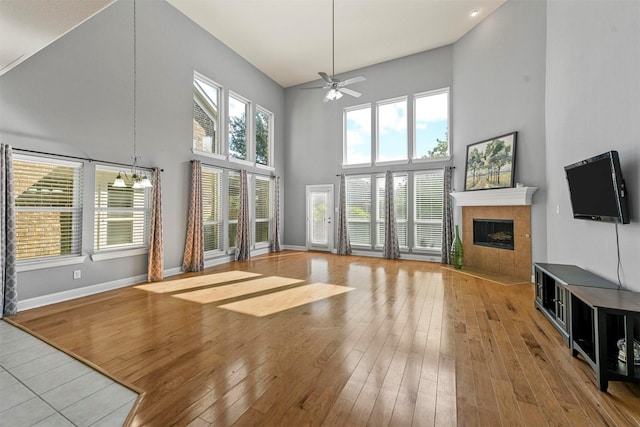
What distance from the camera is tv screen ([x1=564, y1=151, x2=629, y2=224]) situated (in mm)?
2488

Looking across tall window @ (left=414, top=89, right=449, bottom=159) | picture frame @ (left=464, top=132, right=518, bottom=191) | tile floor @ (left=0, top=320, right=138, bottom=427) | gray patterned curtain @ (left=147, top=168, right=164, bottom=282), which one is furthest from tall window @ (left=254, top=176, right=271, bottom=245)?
tile floor @ (left=0, top=320, right=138, bottom=427)

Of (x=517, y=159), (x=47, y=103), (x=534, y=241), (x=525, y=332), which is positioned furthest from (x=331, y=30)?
(x=525, y=332)

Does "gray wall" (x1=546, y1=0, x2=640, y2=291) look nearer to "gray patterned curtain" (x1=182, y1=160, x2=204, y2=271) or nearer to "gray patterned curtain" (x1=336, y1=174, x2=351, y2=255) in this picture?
"gray patterned curtain" (x1=336, y1=174, x2=351, y2=255)

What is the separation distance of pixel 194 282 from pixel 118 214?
1724 millimetres

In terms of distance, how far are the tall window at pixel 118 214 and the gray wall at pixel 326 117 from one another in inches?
178

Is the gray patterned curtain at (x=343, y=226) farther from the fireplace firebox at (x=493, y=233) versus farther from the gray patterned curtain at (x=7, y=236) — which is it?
the gray patterned curtain at (x=7, y=236)

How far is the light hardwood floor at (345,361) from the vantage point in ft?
5.73

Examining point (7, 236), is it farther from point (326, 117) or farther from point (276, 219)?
point (326, 117)

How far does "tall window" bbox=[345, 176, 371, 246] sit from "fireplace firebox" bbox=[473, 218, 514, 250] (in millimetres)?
2731

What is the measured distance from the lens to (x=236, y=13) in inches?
222

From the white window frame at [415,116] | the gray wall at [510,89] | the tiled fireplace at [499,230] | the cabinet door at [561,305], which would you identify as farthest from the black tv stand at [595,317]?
the white window frame at [415,116]

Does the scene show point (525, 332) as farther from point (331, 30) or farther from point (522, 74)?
point (331, 30)

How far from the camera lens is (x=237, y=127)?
7305mm

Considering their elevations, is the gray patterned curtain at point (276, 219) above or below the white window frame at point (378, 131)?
below
